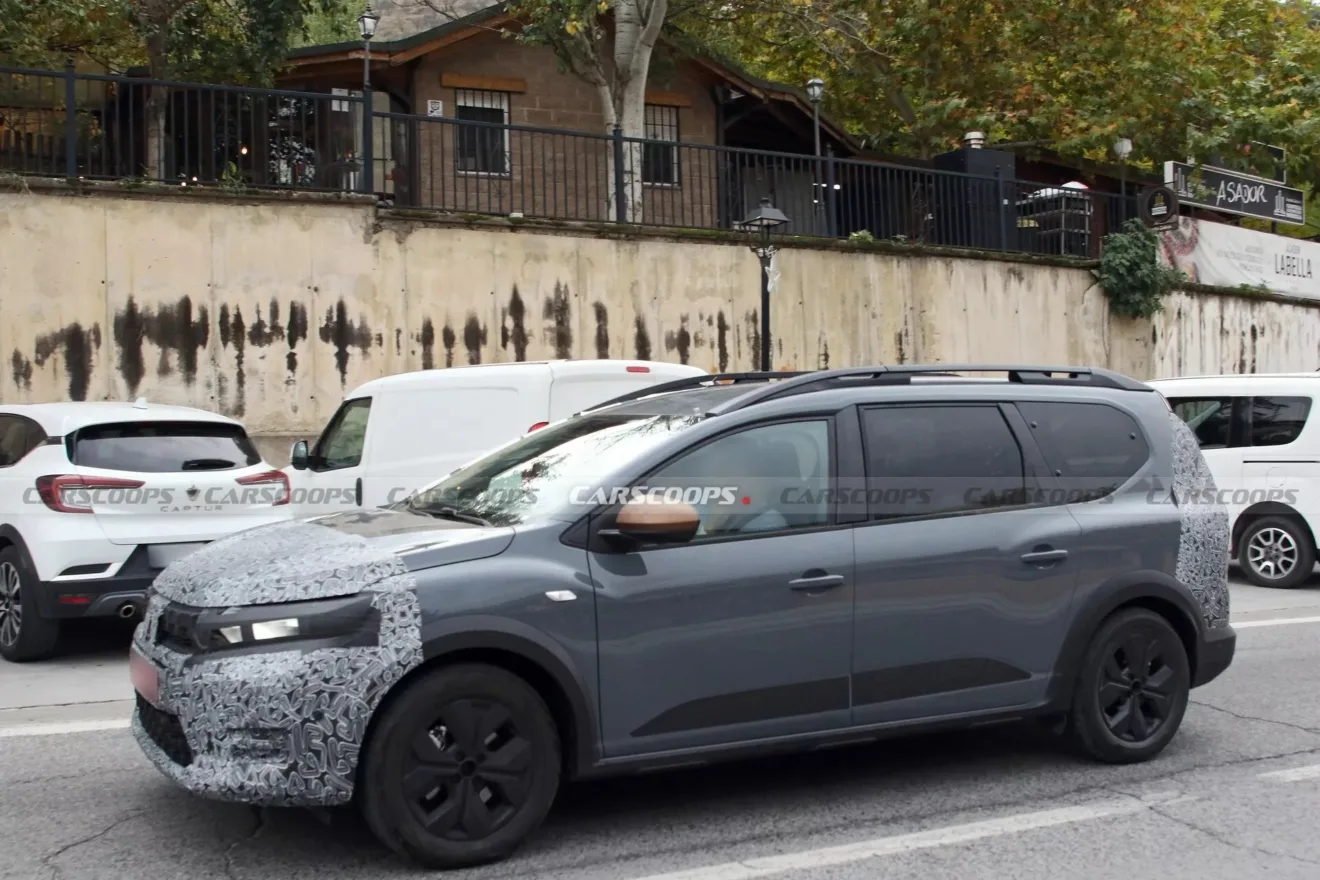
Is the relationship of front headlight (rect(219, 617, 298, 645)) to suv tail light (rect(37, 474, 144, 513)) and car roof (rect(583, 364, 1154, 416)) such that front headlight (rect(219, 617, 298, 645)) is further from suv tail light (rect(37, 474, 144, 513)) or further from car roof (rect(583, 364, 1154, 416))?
suv tail light (rect(37, 474, 144, 513))

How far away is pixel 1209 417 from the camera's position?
1177 cm

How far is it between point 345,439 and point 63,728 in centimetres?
410

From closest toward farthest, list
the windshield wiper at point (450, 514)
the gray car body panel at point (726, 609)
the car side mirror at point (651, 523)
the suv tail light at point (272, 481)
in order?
the gray car body panel at point (726, 609)
the car side mirror at point (651, 523)
the windshield wiper at point (450, 514)
the suv tail light at point (272, 481)

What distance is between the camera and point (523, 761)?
Answer: 422 cm

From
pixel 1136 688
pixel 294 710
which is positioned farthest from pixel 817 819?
pixel 294 710

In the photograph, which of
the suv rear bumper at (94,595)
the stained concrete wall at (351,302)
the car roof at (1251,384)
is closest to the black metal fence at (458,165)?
the stained concrete wall at (351,302)

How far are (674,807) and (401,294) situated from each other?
10181 mm

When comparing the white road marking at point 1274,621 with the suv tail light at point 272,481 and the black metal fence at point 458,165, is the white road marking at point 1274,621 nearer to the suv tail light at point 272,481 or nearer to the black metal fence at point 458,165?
the suv tail light at point 272,481

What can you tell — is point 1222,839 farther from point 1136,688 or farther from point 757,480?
point 757,480

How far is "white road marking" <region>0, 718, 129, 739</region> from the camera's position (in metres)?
6.04

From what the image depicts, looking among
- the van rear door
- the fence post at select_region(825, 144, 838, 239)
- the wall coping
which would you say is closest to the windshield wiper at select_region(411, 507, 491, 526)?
the van rear door

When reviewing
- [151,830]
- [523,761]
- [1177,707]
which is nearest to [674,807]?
[523,761]

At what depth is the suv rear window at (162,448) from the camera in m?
7.76

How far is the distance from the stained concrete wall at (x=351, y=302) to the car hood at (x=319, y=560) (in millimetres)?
9144
